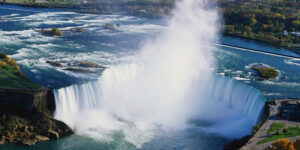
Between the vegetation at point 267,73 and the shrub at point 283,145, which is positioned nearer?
the shrub at point 283,145

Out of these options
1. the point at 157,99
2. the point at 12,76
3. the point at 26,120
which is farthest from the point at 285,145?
the point at 12,76

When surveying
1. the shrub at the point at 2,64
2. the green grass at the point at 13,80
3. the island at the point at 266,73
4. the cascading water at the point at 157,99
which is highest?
the shrub at the point at 2,64

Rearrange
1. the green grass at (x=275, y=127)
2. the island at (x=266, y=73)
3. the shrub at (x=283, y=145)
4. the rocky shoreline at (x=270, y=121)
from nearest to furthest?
the shrub at (x=283, y=145)
the rocky shoreline at (x=270, y=121)
the green grass at (x=275, y=127)
the island at (x=266, y=73)

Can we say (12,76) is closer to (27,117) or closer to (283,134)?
(27,117)

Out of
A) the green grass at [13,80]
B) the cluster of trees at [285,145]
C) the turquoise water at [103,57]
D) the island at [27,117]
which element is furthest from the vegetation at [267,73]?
the green grass at [13,80]

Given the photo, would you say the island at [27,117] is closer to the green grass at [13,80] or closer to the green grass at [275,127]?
the green grass at [13,80]

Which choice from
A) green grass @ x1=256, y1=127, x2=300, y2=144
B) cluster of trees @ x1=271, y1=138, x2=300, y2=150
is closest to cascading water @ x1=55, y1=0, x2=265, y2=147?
green grass @ x1=256, y1=127, x2=300, y2=144

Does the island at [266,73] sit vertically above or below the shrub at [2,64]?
below
